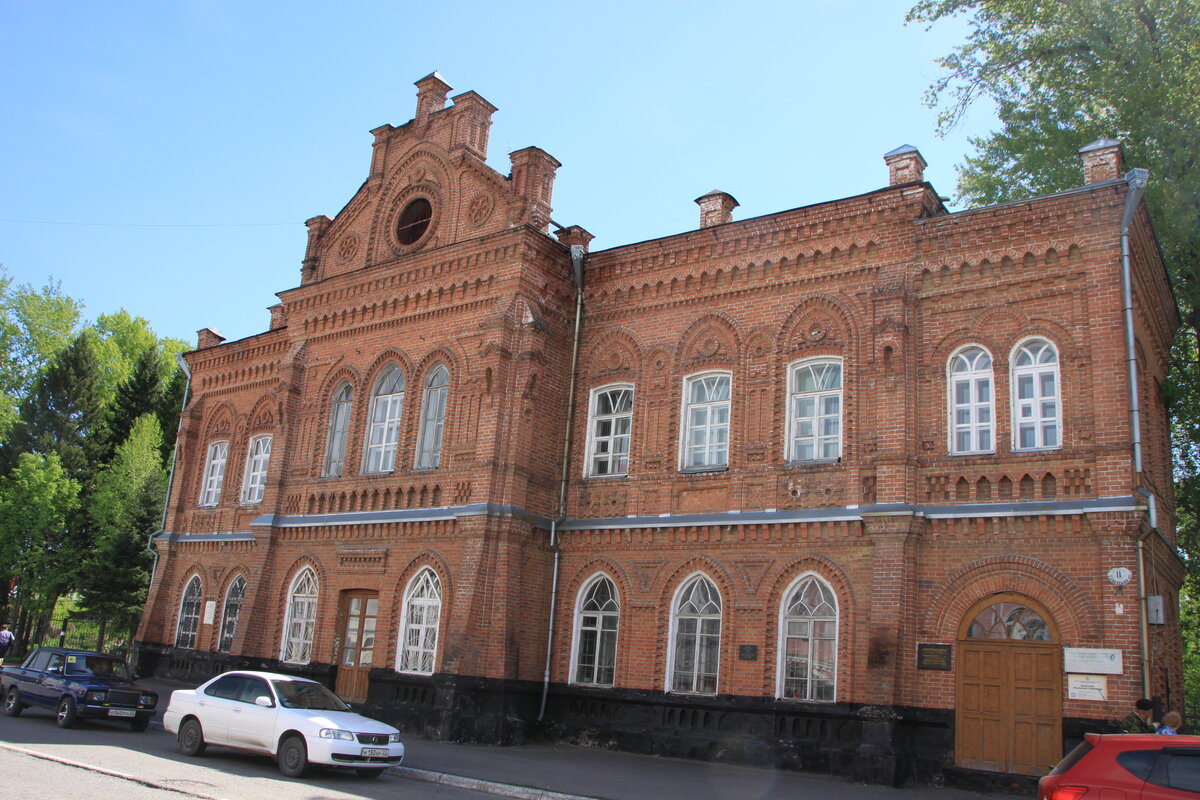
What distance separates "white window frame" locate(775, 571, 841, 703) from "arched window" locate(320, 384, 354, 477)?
10250 millimetres

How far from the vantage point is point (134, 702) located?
15953mm

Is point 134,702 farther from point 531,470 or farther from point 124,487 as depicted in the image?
point 124,487

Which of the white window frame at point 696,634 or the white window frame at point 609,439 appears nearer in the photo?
the white window frame at point 696,634

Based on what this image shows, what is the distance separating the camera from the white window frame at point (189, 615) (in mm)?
23969

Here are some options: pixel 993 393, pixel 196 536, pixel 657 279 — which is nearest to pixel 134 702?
pixel 196 536

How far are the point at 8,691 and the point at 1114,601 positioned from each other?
58.1ft

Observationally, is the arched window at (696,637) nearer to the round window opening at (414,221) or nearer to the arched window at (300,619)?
the arched window at (300,619)

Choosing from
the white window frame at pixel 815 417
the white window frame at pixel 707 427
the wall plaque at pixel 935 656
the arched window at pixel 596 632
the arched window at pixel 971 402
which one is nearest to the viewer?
the wall plaque at pixel 935 656

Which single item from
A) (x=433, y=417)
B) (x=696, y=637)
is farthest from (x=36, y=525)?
(x=696, y=637)

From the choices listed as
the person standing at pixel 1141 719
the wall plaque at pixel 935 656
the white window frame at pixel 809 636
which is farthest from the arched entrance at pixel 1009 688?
the white window frame at pixel 809 636

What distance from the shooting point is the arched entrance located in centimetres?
1313

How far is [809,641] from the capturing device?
50.3ft

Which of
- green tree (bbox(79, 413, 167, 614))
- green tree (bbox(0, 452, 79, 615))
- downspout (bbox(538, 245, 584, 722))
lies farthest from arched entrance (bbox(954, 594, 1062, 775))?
green tree (bbox(0, 452, 79, 615))

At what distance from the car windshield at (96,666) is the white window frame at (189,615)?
679cm
